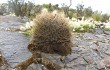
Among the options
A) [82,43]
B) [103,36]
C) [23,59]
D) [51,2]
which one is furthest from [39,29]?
[51,2]

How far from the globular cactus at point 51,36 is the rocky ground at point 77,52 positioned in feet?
0.58

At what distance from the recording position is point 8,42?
6.97 metres

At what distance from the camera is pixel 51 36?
657cm

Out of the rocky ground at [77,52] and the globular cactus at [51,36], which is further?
the globular cactus at [51,36]

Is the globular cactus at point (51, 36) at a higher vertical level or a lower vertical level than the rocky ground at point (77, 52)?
higher

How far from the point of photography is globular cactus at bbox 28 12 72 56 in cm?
655

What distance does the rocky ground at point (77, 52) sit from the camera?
248 inches

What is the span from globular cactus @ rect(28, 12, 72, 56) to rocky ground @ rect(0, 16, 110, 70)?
0.18 m

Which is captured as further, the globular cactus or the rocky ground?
the globular cactus

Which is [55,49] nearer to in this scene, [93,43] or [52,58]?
[52,58]

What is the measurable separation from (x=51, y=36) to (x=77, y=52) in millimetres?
908

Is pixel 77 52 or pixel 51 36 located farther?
pixel 77 52

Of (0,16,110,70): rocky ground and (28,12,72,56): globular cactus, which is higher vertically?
(28,12,72,56): globular cactus

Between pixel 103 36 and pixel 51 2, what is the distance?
7671 mm
